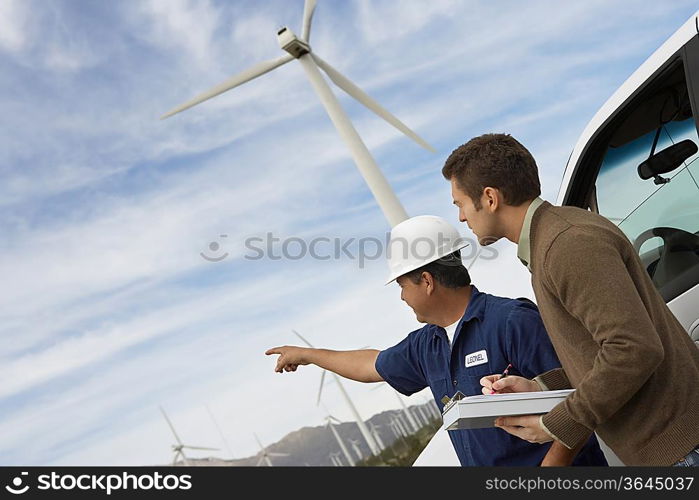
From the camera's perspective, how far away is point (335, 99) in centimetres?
2189

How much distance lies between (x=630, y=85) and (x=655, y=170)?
479 millimetres

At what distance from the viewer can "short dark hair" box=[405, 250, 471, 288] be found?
4008mm

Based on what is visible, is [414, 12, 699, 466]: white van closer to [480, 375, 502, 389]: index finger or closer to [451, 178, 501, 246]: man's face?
[480, 375, 502, 389]: index finger

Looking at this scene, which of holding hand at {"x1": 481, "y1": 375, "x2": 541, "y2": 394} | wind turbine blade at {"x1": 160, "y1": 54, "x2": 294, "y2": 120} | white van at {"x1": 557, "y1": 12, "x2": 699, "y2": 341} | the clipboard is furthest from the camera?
wind turbine blade at {"x1": 160, "y1": 54, "x2": 294, "y2": 120}

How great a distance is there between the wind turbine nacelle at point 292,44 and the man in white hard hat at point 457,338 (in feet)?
66.7

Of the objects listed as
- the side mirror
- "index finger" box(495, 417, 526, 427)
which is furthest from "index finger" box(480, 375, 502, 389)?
the side mirror

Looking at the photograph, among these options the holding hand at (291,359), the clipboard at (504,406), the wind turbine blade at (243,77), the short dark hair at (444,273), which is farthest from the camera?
the wind turbine blade at (243,77)

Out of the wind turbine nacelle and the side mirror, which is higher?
the wind turbine nacelle

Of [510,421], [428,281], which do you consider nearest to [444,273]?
[428,281]

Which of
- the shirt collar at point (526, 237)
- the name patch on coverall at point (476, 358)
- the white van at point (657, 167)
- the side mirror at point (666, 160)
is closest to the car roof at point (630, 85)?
the white van at point (657, 167)

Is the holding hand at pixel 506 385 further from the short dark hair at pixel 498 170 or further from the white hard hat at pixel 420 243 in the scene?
the white hard hat at pixel 420 243

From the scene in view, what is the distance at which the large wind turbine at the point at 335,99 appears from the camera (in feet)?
69.4

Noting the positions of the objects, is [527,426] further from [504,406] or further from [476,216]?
[476,216]
